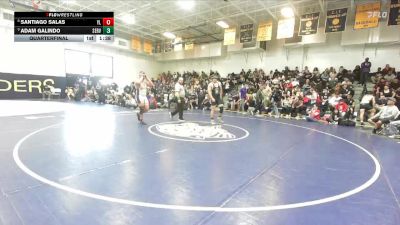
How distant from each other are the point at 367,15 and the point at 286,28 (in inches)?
171

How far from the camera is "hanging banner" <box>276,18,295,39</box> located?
15.2m

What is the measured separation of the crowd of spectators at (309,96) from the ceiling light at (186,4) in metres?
5.67

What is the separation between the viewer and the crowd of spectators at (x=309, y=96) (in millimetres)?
10758

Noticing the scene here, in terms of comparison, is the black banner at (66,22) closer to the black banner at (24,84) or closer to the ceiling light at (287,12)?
the black banner at (24,84)

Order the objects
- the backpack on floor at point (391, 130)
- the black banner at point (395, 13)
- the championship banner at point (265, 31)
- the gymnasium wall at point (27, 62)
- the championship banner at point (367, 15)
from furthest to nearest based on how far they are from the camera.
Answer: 1. the gymnasium wall at point (27, 62)
2. the championship banner at point (265, 31)
3. the championship banner at point (367, 15)
4. the black banner at point (395, 13)
5. the backpack on floor at point (391, 130)

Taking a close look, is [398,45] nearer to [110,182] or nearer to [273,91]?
[273,91]

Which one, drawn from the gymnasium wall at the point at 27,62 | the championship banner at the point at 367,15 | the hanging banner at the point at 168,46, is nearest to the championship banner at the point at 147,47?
the hanging banner at the point at 168,46

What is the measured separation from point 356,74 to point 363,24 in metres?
3.20

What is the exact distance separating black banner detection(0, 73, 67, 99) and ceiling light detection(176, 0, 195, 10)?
40.7 feet

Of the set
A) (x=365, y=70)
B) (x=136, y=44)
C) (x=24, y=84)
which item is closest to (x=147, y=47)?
(x=136, y=44)

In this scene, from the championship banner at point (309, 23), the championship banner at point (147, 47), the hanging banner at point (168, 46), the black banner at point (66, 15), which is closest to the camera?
the black banner at point (66, 15)

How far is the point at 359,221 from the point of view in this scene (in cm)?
242

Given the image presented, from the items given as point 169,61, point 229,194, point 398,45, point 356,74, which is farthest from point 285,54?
point 229,194

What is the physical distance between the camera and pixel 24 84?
60.4 feet
